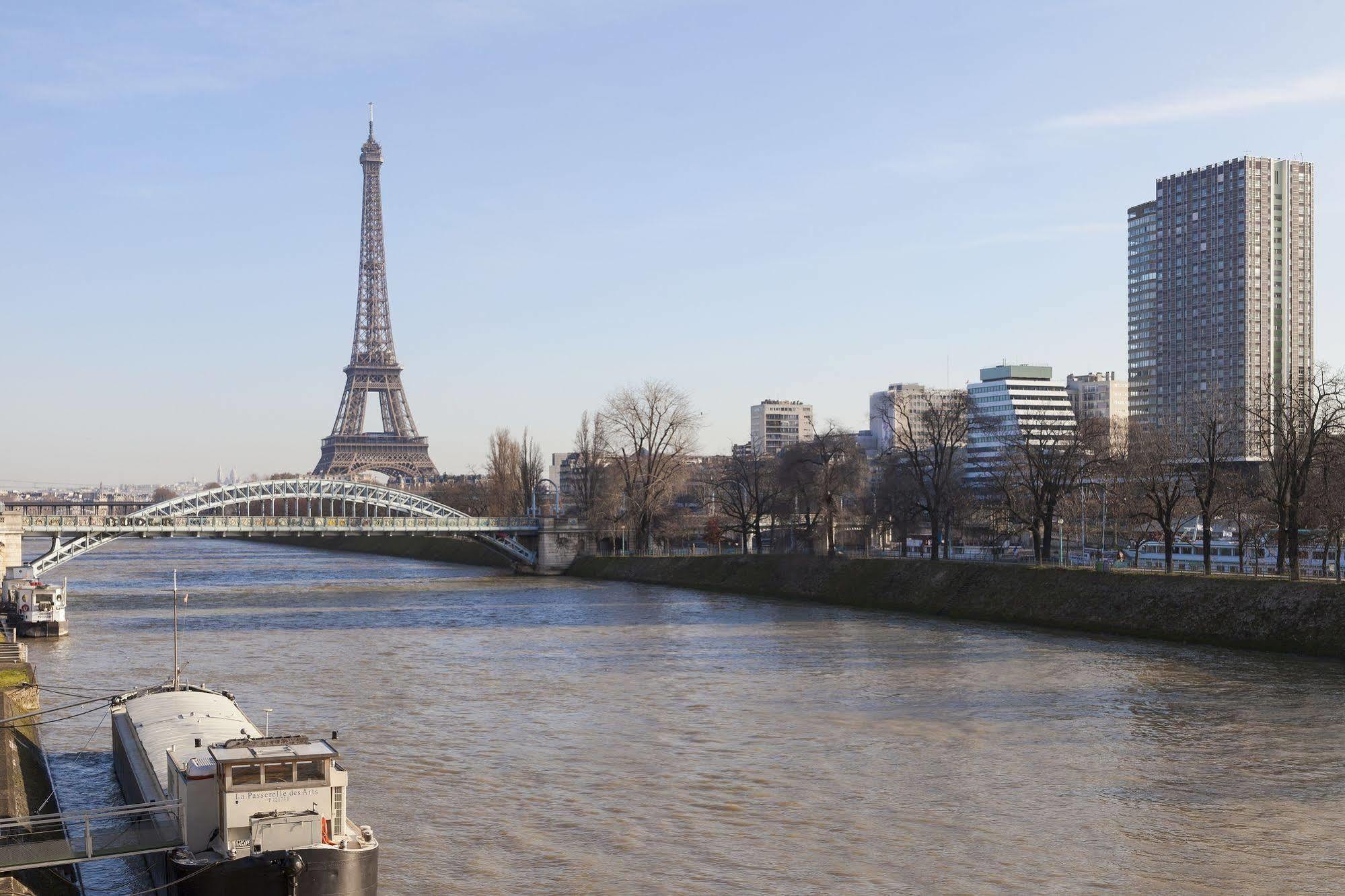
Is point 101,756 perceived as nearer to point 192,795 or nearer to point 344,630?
point 192,795

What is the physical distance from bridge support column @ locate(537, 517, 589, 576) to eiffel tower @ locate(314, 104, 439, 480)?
89907 millimetres

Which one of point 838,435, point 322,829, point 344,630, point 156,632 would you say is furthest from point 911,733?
point 838,435

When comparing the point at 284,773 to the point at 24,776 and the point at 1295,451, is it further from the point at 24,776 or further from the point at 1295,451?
the point at 1295,451

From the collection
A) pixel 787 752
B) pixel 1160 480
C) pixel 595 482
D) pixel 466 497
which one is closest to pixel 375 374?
pixel 466 497

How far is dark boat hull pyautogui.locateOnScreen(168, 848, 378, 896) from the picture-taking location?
59.3ft

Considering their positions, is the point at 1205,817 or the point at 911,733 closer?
the point at 1205,817

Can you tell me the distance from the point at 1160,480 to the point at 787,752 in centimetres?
5407

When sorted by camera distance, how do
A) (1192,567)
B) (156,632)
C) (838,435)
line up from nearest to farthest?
(156,632), (1192,567), (838,435)

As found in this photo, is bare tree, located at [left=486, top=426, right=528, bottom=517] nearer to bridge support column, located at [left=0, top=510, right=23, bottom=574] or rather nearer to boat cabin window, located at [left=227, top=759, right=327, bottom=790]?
bridge support column, located at [left=0, top=510, right=23, bottom=574]

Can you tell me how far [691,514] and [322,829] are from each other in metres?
106

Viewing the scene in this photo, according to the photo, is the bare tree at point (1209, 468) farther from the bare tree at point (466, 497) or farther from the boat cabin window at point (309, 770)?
the bare tree at point (466, 497)

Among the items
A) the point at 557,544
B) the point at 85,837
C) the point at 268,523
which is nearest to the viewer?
the point at 85,837

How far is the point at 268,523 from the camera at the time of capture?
94750 millimetres

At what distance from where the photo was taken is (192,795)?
1888 cm
